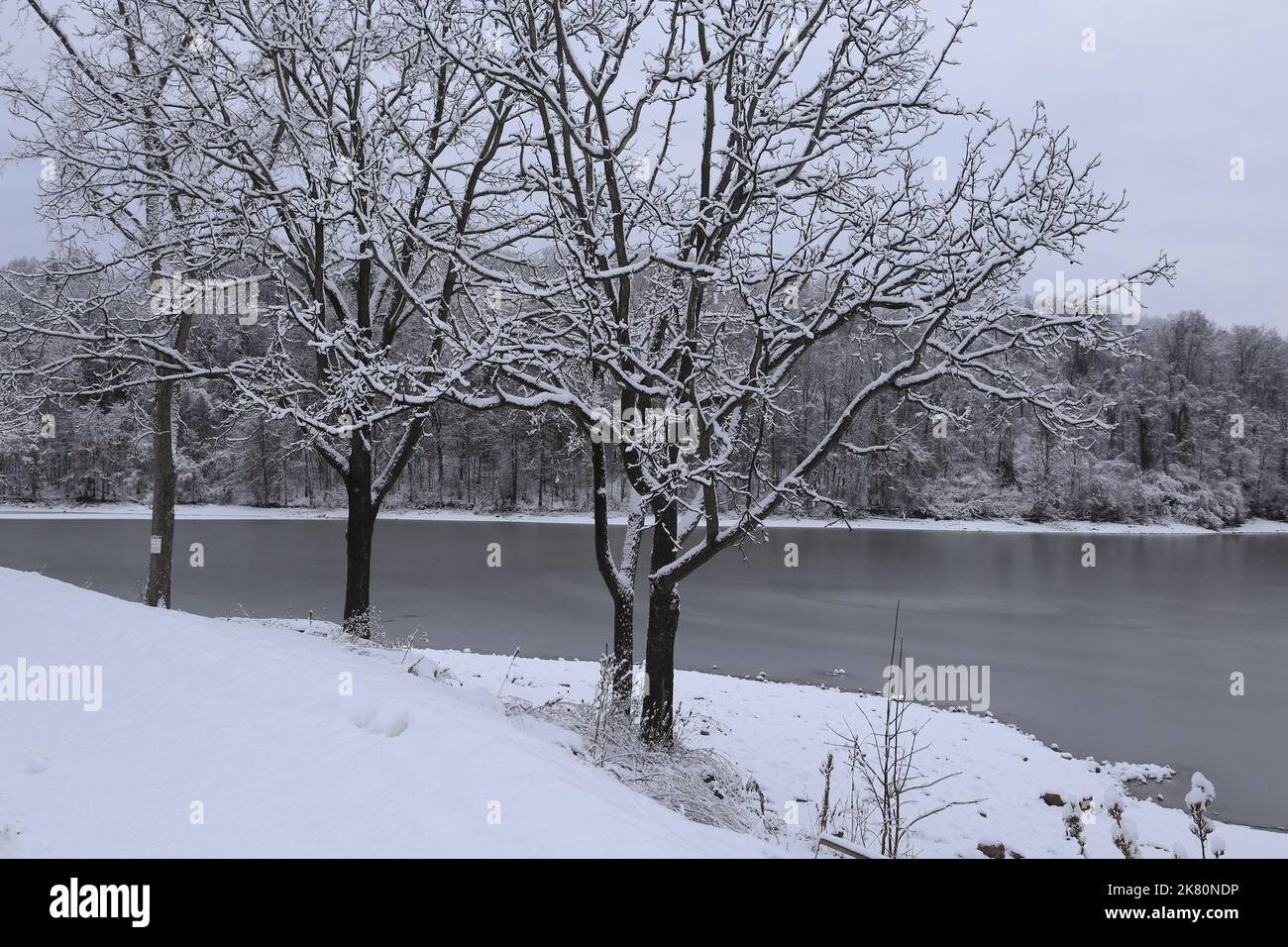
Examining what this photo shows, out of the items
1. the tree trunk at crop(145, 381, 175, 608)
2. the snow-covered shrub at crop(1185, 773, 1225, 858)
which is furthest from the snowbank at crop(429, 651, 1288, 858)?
the tree trunk at crop(145, 381, 175, 608)

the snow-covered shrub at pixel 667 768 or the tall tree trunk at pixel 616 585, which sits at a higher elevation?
the tall tree trunk at pixel 616 585

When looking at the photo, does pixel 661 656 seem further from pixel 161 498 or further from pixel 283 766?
pixel 161 498

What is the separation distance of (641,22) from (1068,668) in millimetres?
14114

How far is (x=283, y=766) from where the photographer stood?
407 cm

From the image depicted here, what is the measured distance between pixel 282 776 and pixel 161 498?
30.9ft

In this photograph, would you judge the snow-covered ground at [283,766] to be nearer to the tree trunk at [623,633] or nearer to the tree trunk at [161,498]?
the tree trunk at [623,633]

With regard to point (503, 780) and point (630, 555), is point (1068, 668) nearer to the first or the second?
point (630, 555)

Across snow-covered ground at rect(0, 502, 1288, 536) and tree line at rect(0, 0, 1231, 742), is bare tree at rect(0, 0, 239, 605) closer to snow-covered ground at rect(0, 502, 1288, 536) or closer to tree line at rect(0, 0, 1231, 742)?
tree line at rect(0, 0, 1231, 742)

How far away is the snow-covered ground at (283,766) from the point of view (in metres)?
3.51

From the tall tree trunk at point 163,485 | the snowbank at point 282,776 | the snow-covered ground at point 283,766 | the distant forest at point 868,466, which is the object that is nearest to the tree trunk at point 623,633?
the snow-covered ground at point 283,766

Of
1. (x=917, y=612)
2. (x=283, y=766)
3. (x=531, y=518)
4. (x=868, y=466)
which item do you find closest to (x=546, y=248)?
(x=283, y=766)

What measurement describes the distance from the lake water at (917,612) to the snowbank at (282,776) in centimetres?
857

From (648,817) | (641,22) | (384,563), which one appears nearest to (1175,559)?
(384,563)
